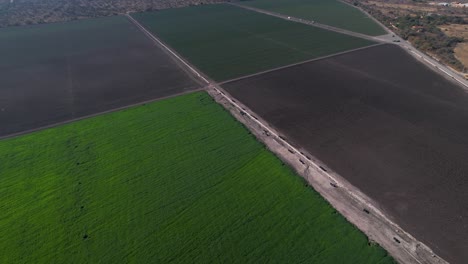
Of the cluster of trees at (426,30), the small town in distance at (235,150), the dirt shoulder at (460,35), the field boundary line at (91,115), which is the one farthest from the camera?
the cluster of trees at (426,30)

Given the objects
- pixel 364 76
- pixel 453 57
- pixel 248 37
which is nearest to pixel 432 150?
pixel 364 76

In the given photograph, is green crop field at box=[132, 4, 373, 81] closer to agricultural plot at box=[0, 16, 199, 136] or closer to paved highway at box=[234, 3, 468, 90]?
paved highway at box=[234, 3, 468, 90]

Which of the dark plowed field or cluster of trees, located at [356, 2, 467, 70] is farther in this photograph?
cluster of trees, located at [356, 2, 467, 70]

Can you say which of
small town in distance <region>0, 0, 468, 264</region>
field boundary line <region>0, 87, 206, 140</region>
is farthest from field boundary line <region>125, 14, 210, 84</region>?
field boundary line <region>0, 87, 206, 140</region>

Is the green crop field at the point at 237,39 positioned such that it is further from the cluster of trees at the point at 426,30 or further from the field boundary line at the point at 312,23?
the cluster of trees at the point at 426,30

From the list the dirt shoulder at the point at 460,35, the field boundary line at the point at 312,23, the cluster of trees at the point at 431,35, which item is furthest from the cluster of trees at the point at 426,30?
the field boundary line at the point at 312,23

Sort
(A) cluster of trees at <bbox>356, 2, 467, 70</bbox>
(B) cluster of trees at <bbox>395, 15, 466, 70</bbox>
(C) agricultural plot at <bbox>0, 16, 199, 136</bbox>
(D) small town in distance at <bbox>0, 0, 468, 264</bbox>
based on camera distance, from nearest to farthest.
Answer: (D) small town in distance at <bbox>0, 0, 468, 264</bbox>, (C) agricultural plot at <bbox>0, 16, 199, 136</bbox>, (B) cluster of trees at <bbox>395, 15, 466, 70</bbox>, (A) cluster of trees at <bbox>356, 2, 467, 70</bbox>
